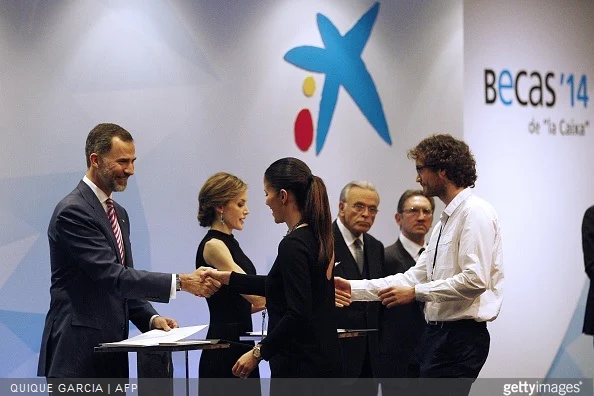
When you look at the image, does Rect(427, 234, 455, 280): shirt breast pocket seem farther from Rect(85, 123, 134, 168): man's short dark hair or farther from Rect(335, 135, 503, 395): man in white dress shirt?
Rect(85, 123, 134, 168): man's short dark hair

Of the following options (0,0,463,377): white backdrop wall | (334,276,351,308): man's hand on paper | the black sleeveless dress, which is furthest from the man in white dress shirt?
(0,0,463,377): white backdrop wall

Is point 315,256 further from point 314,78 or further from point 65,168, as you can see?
point 314,78

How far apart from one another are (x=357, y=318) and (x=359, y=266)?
1.10 feet

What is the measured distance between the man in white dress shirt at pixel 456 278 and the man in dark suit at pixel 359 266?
1.05 metres

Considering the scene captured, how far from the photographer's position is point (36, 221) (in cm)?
543

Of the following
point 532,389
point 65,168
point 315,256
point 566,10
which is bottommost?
point 532,389

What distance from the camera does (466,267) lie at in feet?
13.6

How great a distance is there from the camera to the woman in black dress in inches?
182

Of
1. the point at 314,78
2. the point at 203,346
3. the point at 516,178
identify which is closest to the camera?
the point at 203,346

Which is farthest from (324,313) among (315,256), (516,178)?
(516,178)

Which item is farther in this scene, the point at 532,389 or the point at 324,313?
the point at 532,389

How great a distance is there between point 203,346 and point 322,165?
314cm

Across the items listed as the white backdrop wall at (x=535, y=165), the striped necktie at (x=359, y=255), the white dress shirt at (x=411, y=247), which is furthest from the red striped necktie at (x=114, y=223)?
the white backdrop wall at (x=535, y=165)

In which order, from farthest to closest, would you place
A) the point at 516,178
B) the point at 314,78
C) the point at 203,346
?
the point at 516,178
the point at 314,78
the point at 203,346
